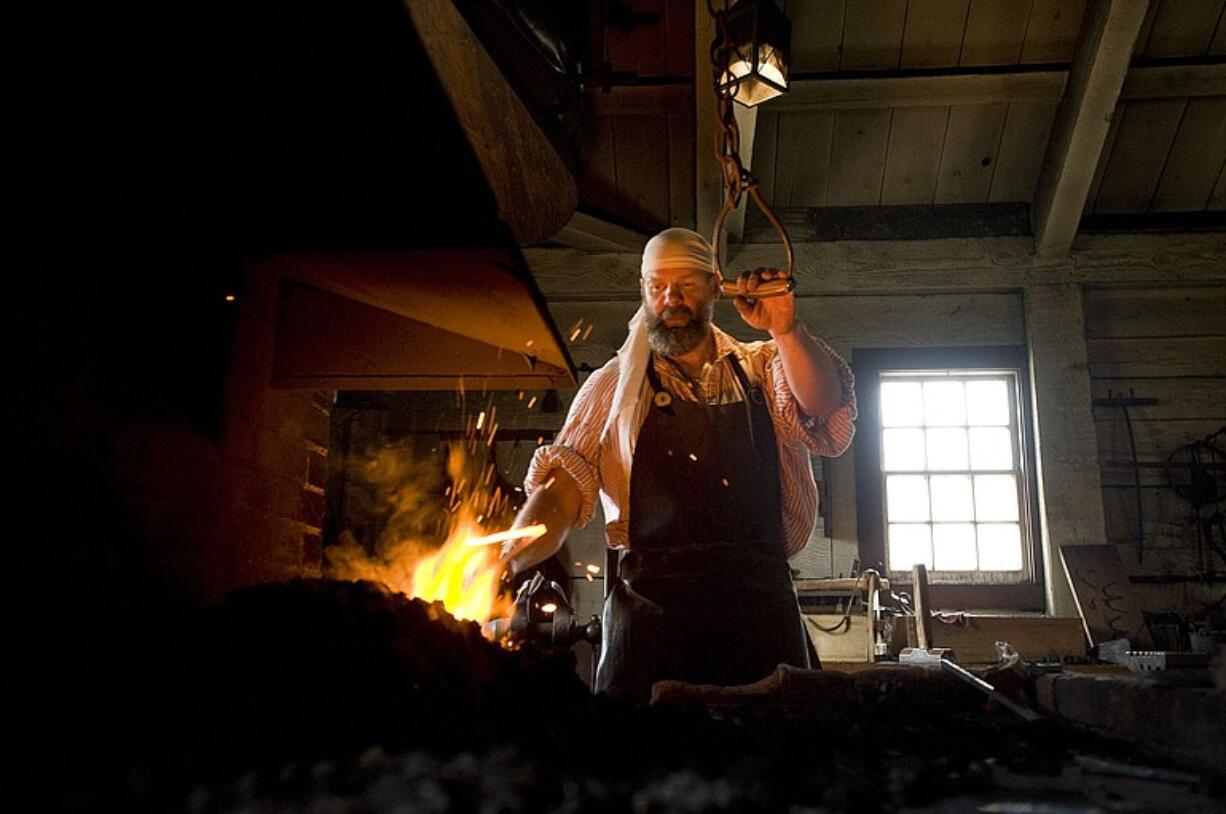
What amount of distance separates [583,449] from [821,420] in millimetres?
746

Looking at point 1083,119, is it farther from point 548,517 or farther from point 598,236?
point 548,517

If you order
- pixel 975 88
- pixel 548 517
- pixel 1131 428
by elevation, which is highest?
pixel 975 88

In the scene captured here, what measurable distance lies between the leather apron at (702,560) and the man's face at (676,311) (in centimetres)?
14

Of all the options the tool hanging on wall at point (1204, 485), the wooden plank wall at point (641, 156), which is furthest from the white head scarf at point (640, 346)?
the tool hanging on wall at point (1204, 485)

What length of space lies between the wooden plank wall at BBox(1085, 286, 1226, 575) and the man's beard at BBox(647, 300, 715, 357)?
365cm

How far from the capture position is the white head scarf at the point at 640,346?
3018mm

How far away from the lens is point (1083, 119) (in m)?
4.91

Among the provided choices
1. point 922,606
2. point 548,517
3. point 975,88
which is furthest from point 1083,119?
point 548,517

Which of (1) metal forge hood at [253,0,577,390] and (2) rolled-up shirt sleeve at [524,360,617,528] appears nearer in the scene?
(1) metal forge hood at [253,0,577,390]

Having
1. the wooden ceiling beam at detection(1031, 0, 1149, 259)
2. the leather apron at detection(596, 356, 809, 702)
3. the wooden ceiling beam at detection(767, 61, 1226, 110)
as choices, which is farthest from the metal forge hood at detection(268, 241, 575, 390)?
the wooden ceiling beam at detection(1031, 0, 1149, 259)

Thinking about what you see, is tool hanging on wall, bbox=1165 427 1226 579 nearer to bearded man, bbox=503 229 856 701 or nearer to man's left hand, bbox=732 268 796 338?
bearded man, bbox=503 229 856 701

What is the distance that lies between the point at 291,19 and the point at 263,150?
16.5 inches

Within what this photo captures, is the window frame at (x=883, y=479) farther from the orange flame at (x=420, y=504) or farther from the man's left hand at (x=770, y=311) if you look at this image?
the man's left hand at (x=770, y=311)

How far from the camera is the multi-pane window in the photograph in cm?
574
